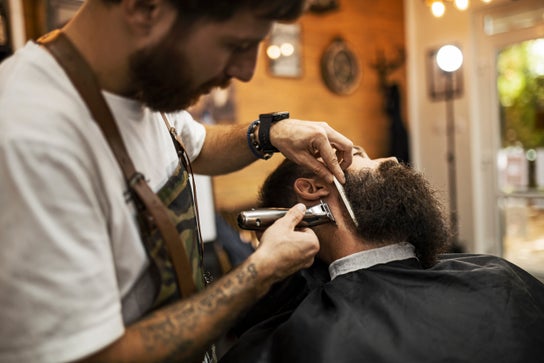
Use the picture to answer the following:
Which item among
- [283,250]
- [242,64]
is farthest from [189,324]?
[242,64]

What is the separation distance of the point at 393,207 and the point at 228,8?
0.86 m

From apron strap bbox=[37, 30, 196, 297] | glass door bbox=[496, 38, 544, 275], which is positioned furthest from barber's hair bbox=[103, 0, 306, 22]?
glass door bbox=[496, 38, 544, 275]

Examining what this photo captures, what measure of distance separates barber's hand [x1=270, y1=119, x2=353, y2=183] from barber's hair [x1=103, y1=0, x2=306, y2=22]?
47 cm

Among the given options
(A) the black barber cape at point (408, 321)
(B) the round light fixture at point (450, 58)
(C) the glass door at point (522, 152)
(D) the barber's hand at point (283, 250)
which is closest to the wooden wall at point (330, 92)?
(B) the round light fixture at point (450, 58)

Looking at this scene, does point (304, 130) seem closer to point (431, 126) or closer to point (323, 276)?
point (323, 276)

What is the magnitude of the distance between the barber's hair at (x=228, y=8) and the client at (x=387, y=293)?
0.69 meters

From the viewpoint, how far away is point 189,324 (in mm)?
939

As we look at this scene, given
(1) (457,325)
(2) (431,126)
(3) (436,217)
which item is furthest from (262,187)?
(2) (431,126)

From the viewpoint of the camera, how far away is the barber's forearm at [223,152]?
162 centimetres

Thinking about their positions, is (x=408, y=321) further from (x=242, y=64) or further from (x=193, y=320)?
(x=242, y=64)

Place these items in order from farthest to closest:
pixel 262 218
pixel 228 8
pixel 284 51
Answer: pixel 284 51
pixel 262 218
pixel 228 8

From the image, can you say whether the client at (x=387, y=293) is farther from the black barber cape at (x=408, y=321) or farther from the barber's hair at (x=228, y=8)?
the barber's hair at (x=228, y=8)

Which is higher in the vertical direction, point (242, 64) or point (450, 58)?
point (450, 58)

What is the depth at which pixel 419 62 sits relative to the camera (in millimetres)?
5922
